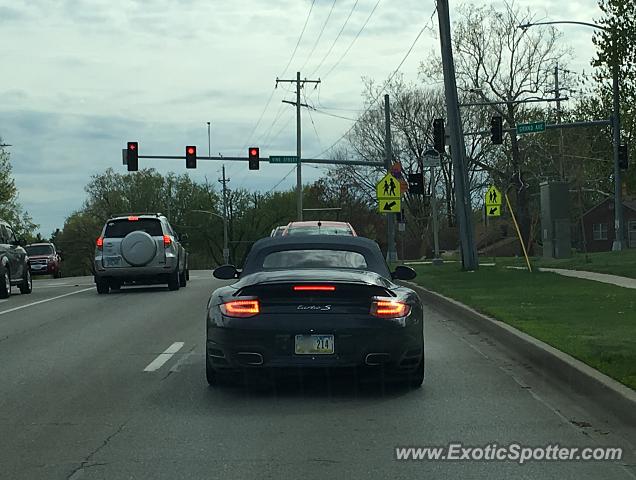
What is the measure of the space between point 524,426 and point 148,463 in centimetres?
288

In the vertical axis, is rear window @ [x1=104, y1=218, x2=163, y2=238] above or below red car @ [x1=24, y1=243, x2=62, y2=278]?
above

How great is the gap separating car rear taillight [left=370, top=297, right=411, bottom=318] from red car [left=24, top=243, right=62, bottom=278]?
130 feet

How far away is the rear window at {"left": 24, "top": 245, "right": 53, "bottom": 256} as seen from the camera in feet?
158

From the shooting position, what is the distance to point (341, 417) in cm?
816

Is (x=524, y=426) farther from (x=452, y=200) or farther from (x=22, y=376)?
(x=452, y=200)

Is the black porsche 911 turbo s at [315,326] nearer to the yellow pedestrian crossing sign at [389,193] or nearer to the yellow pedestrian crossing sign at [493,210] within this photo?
the yellow pedestrian crossing sign at [389,193]

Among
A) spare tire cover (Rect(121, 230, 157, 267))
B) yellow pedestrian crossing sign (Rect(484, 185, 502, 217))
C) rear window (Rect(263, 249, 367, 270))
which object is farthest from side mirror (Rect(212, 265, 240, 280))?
yellow pedestrian crossing sign (Rect(484, 185, 502, 217))

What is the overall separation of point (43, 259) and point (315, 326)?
40607 millimetres

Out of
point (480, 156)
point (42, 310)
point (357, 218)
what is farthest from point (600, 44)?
point (357, 218)

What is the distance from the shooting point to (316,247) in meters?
10.4

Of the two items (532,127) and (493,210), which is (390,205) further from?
(532,127)

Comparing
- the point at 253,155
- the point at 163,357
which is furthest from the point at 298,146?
the point at 163,357

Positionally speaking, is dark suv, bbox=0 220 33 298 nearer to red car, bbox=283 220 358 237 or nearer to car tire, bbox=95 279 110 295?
car tire, bbox=95 279 110 295

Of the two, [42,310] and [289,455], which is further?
[42,310]
